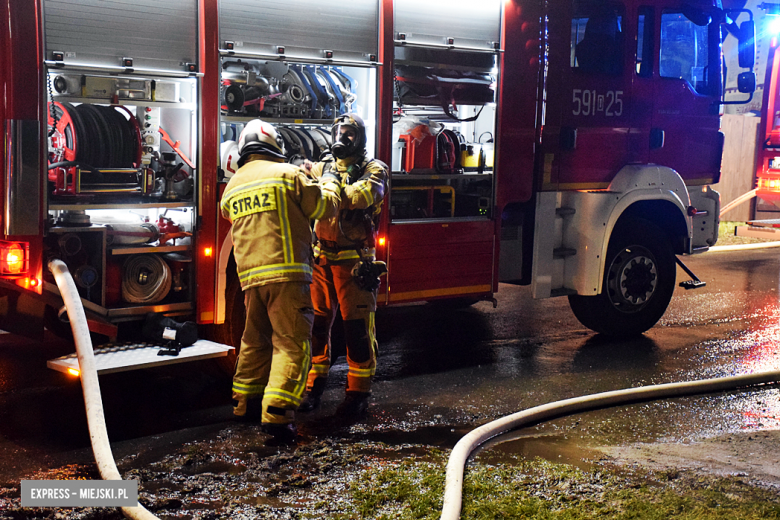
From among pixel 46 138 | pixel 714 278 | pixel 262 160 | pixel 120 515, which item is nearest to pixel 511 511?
pixel 120 515

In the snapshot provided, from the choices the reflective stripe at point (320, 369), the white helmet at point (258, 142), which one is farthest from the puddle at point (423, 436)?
the white helmet at point (258, 142)

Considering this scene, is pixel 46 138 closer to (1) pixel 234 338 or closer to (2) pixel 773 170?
(1) pixel 234 338

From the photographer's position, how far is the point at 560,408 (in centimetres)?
505

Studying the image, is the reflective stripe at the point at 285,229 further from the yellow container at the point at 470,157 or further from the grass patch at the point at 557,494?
the yellow container at the point at 470,157

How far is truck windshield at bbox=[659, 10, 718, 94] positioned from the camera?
24.2ft

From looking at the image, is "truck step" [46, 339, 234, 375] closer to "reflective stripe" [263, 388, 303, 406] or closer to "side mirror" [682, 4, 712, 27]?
"reflective stripe" [263, 388, 303, 406]

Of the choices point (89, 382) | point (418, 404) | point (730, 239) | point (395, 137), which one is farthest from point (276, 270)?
point (730, 239)

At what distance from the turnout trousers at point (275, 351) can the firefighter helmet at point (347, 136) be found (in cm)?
102

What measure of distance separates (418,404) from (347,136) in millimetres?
1703

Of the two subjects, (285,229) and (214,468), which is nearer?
(214,468)

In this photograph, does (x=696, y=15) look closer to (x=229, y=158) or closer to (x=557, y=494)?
(x=229, y=158)

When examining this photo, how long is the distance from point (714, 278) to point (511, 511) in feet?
24.8

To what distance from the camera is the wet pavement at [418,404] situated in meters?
4.36

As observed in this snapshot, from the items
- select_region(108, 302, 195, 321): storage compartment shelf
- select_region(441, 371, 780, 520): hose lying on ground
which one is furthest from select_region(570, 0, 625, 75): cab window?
select_region(108, 302, 195, 321): storage compartment shelf
